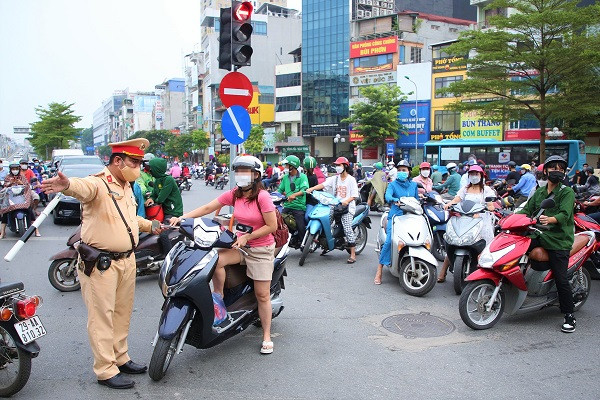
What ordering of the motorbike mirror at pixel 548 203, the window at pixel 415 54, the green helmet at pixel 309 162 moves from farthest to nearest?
1. the window at pixel 415 54
2. the green helmet at pixel 309 162
3. the motorbike mirror at pixel 548 203

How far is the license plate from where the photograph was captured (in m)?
3.56

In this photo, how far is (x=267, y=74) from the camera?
3263 inches

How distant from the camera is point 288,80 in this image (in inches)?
2603

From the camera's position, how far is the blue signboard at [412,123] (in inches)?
1818

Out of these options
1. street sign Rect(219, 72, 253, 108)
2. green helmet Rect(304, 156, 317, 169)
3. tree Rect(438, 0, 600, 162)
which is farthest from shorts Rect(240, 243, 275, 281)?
tree Rect(438, 0, 600, 162)

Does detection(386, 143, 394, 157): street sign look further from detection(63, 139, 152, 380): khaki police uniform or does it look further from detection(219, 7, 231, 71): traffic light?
detection(63, 139, 152, 380): khaki police uniform

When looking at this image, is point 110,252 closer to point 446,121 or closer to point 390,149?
point 390,149

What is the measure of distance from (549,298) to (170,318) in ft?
13.3

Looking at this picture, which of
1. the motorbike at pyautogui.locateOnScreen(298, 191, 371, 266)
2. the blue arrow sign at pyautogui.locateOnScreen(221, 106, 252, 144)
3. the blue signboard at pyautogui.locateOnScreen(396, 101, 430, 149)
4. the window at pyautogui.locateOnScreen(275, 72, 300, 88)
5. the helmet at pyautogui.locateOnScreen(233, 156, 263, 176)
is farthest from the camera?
the window at pyautogui.locateOnScreen(275, 72, 300, 88)

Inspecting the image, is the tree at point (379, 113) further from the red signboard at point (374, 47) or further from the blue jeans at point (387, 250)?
the blue jeans at point (387, 250)

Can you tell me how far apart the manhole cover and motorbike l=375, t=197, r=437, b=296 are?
78 centimetres

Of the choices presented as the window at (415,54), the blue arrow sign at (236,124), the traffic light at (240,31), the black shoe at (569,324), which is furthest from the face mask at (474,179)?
the window at (415,54)

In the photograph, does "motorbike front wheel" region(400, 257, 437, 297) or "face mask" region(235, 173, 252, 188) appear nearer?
"face mask" region(235, 173, 252, 188)

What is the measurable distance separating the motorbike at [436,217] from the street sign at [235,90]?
123 inches
